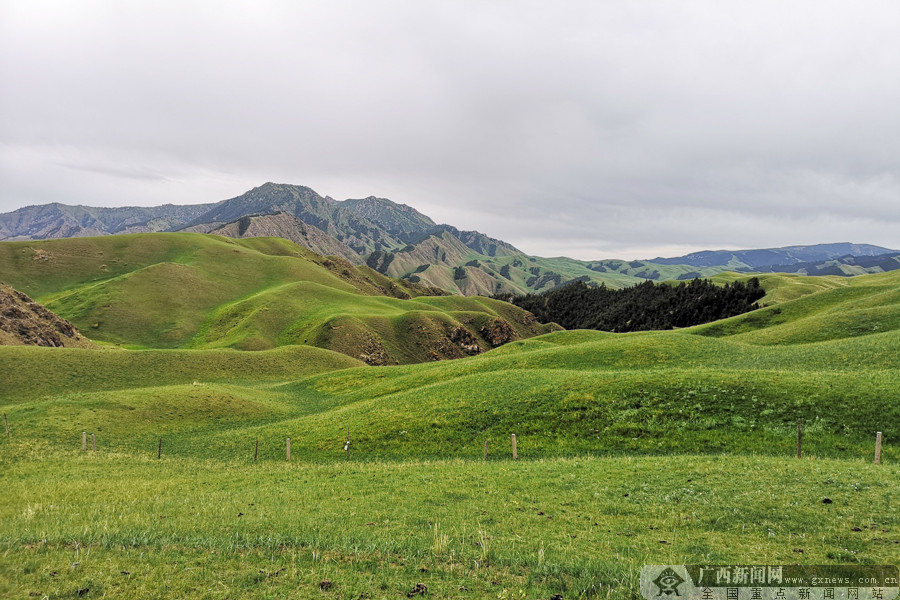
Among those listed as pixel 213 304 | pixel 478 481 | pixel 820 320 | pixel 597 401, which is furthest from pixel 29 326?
pixel 820 320

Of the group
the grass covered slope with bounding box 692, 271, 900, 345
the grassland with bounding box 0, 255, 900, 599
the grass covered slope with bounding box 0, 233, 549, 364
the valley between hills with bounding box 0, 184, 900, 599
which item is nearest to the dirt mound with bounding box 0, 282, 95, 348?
the valley between hills with bounding box 0, 184, 900, 599

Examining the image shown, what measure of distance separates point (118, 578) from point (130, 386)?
69.5 meters

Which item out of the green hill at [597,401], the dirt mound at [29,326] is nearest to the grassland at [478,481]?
the green hill at [597,401]

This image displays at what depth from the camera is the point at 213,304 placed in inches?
5699

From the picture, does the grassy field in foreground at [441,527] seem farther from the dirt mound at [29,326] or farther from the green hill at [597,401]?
the dirt mound at [29,326]

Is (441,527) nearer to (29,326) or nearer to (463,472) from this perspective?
(463,472)

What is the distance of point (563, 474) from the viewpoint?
832 inches

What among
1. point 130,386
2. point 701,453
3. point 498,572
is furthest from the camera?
point 130,386

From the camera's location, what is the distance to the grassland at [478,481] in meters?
10.2

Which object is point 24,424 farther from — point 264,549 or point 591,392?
point 591,392

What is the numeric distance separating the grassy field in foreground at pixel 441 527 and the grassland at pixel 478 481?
0.09 metres

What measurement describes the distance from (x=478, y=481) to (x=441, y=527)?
7011mm

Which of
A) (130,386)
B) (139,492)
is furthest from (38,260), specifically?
(139,492)

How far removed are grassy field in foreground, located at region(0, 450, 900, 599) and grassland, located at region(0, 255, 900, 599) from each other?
0.29 ft
